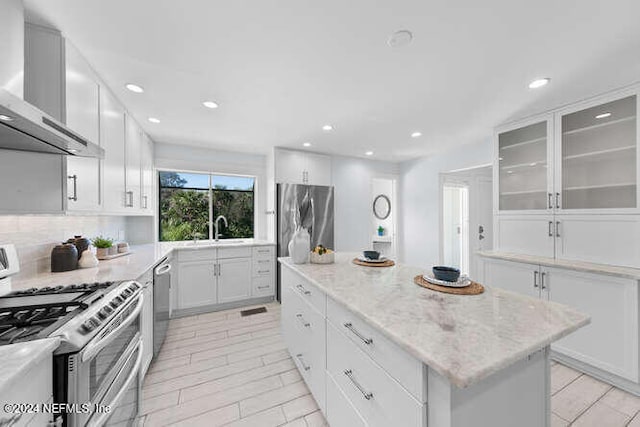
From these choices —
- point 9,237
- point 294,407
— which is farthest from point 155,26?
point 294,407

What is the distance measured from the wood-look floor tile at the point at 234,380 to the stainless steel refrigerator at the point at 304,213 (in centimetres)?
165

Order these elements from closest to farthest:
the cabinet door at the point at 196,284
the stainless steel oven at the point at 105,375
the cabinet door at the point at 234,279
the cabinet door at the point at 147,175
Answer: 1. the stainless steel oven at the point at 105,375
2. the cabinet door at the point at 147,175
3. the cabinet door at the point at 196,284
4. the cabinet door at the point at 234,279

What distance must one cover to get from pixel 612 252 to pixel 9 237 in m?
4.48

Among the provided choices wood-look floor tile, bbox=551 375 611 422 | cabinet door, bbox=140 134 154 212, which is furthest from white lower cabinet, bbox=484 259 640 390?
cabinet door, bbox=140 134 154 212

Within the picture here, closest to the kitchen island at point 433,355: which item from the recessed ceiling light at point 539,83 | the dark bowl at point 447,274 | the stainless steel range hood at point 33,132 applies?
the dark bowl at point 447,274

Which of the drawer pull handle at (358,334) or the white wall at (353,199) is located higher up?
Answer: the white wall at (353,199)

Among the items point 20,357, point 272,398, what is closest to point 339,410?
point 272,398

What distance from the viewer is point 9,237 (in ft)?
4.89

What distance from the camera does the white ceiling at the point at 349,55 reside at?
123 centimetres

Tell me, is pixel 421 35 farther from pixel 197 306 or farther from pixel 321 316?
pixel 197 306

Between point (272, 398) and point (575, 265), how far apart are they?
8.88 feet

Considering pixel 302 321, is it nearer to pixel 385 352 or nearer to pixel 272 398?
pixel 272 398

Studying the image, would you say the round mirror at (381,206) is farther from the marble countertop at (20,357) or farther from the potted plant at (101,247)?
the marble countertop at (20,357)

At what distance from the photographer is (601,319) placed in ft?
6.07
